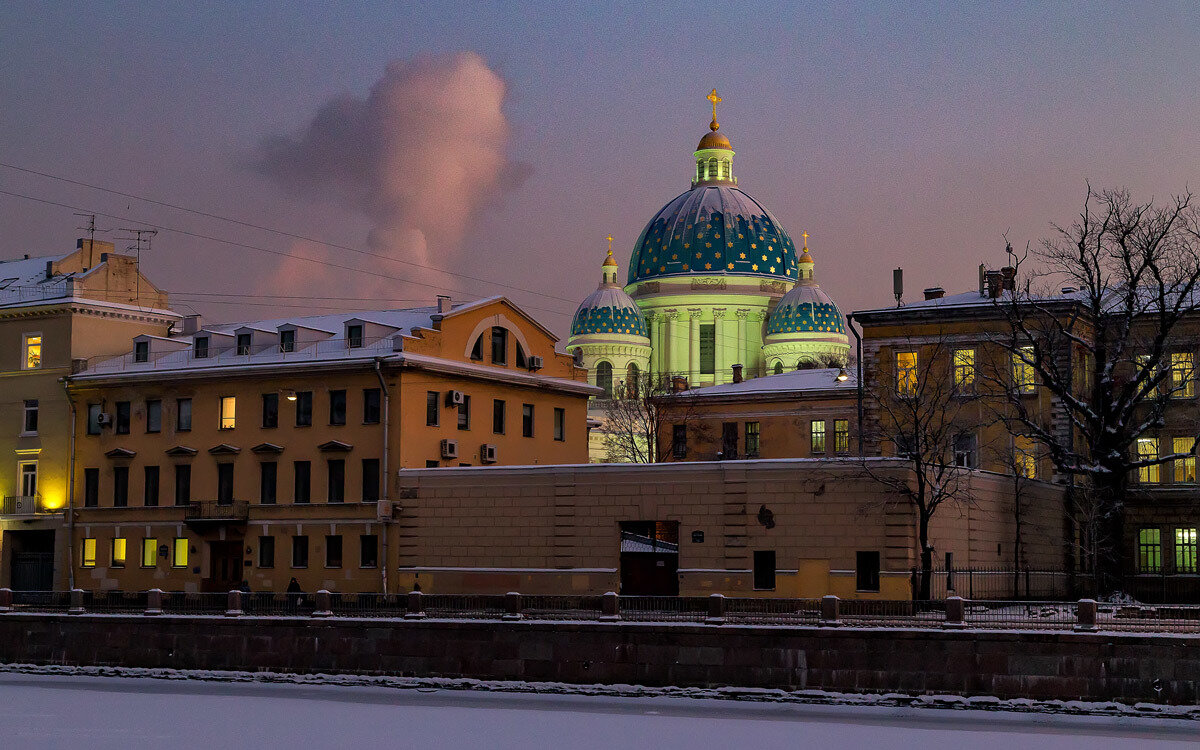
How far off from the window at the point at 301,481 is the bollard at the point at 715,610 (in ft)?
72.2

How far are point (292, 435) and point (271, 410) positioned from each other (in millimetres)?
1465

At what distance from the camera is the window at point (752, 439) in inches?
3157

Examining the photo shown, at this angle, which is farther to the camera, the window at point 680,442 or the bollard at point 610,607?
the window at point 680,442

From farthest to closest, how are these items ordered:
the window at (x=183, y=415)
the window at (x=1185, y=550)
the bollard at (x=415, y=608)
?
1. the window at (x=1185, y=550)
2. the window at (x=183, y=415)
3. the bollard at (x=415, y=608)

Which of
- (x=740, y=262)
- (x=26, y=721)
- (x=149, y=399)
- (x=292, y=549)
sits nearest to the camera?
(x=26, y=721)

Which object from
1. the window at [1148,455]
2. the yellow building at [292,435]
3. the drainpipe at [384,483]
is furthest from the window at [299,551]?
the window at [1148,455]

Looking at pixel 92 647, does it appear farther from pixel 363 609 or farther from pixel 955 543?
pixel 955 543

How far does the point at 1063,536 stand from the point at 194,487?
104 ft

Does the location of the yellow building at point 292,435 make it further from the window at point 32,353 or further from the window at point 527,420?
the window at point 32,353

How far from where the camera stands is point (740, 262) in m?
149

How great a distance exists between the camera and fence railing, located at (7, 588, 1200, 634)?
38.9 metres

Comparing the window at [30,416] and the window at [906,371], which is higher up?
the window at [906,371]

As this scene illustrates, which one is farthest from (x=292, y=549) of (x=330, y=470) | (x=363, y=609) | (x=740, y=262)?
(x=740, y=262)

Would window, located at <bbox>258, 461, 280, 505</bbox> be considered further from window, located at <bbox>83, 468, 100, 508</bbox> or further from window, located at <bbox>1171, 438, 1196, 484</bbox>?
window, located at <bbox>1171, 438, 1196, 484</bbox>
